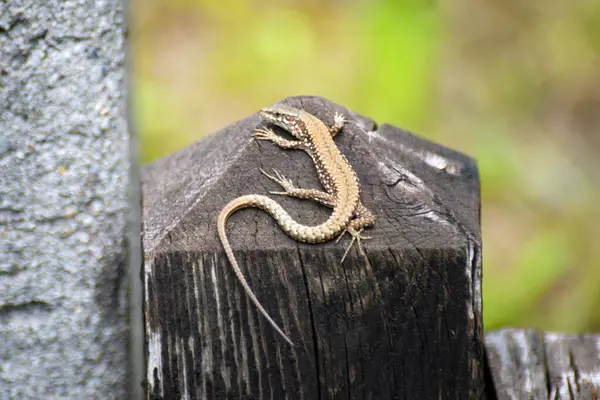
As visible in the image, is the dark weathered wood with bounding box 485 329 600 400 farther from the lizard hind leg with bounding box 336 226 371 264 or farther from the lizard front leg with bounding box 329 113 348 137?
the lizard front leg with bounding box 329 113 348 137

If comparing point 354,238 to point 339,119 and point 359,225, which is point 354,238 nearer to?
point 359,225

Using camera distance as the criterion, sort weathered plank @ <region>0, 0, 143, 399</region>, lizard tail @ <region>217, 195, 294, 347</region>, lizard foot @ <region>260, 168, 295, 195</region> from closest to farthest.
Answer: lizard tail @ <region>217, 195, 294, 347</region>, lizard foot @ <region>260, 168, 295, 195</region>, weathered plank @ <region>0, 0, 143, 399</region>

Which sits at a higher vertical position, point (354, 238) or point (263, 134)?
point (263, 134)

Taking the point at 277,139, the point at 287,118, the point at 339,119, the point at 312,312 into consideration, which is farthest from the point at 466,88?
the point at 312,312

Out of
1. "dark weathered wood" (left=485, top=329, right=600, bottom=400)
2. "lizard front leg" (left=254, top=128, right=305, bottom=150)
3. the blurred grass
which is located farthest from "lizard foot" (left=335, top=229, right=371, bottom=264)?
the blurred grass

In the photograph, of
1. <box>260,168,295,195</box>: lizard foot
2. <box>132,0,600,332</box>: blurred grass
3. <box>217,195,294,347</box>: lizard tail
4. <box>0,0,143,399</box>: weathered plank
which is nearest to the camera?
<box>217,195,294,347</box>: lizard tail

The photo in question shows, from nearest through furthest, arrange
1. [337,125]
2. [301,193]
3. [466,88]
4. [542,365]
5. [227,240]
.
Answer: [227,240]
[301,193]
[337,125]
[542,365]
[466,88]

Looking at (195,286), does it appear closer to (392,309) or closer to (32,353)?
(392,309)
